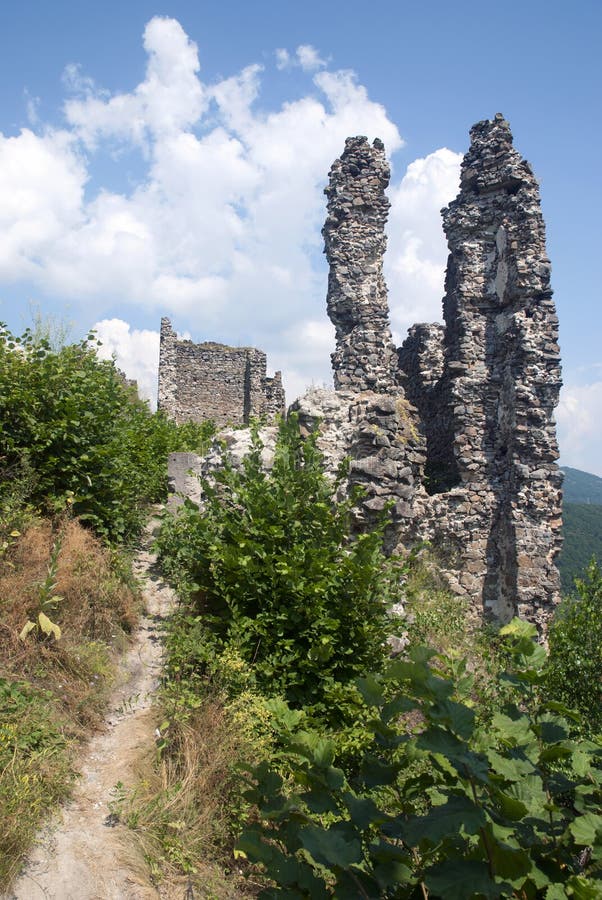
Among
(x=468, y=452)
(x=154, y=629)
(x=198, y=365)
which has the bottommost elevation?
(x=154, y=629)

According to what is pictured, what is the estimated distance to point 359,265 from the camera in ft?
33.6

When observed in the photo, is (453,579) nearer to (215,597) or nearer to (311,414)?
(311,414)

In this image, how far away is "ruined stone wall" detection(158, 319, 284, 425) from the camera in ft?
72.8

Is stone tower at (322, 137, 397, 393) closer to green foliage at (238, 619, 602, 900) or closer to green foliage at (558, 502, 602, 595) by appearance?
green foliage at (238, 619, 602, 900)

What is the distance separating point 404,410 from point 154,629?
5.39 meters

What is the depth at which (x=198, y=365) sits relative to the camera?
2264cm

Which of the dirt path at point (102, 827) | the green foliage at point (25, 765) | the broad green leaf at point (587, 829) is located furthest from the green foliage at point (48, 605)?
the broad green leaf at point (587, 829)

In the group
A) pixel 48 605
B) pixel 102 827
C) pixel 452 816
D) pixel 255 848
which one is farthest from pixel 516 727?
pixel 48 605

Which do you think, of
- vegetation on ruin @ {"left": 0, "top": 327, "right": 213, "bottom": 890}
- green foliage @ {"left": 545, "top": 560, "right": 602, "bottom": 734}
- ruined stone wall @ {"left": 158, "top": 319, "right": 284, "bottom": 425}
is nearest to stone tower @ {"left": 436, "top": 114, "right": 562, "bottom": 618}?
green foliage @ {"left": 545, "top": 560, "right": 602, "bottom": 734}

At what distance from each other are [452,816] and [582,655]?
7.55 metres

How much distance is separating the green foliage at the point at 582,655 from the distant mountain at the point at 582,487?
13804 cm

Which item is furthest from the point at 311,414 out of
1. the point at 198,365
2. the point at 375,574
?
the point at 198,365

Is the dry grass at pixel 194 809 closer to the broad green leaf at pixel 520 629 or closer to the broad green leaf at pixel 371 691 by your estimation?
the broad green leaf at pixel 371 691

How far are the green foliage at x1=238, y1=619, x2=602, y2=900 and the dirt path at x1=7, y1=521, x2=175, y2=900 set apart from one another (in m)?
2.21
